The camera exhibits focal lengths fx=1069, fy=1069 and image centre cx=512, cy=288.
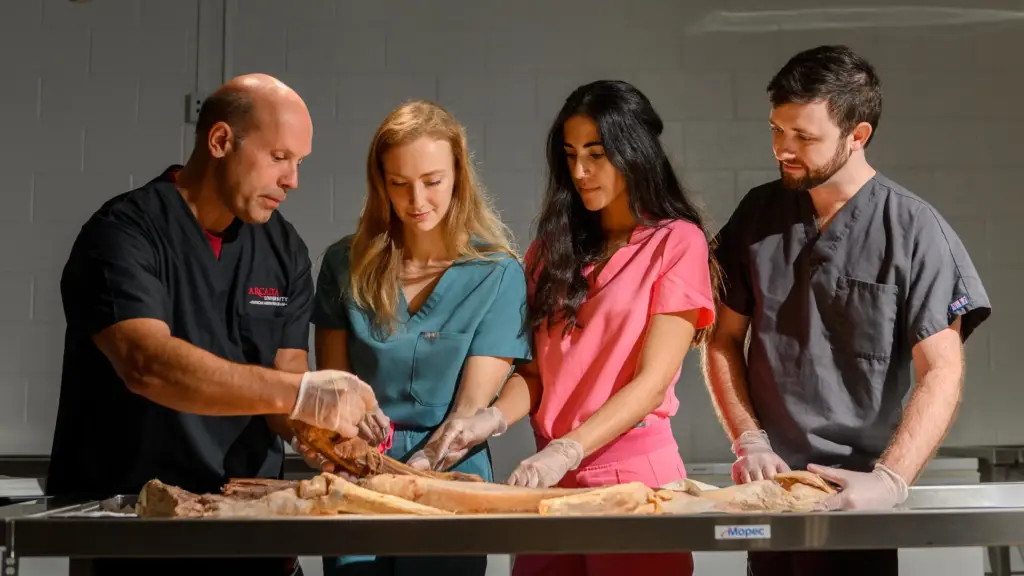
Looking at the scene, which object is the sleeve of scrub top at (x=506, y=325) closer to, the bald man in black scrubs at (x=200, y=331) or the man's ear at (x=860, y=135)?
the bald man in black scrubs at (x=200, y=331)

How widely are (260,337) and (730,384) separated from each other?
94 cm

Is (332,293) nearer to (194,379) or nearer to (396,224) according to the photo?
(396,224)

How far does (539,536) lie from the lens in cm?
141

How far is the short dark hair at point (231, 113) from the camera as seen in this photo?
1.94 meters

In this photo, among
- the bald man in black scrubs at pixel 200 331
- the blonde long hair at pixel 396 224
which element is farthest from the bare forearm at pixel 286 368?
the blonde long hair at pixel 396 224

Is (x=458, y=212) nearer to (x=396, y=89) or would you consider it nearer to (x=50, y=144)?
(x=396, y=89)

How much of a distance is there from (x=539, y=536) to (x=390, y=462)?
45cm

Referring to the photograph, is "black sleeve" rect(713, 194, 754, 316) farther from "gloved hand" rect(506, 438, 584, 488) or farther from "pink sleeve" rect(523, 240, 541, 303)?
"gloved hand" rect(506, 438, 584, 488)

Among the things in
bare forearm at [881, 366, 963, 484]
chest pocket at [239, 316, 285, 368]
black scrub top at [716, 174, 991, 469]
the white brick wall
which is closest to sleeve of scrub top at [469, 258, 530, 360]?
chest pocket at [239, 316, 285, 368]

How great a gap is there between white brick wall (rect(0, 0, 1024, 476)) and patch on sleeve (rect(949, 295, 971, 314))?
1.79 m

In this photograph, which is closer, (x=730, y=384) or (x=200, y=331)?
(x=200, y=331)

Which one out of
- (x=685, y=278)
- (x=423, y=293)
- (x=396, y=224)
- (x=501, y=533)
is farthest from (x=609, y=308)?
(x=501, y=533)

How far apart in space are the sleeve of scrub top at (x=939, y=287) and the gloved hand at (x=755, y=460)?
35 centimetres

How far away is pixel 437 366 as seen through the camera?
79.6 inches
